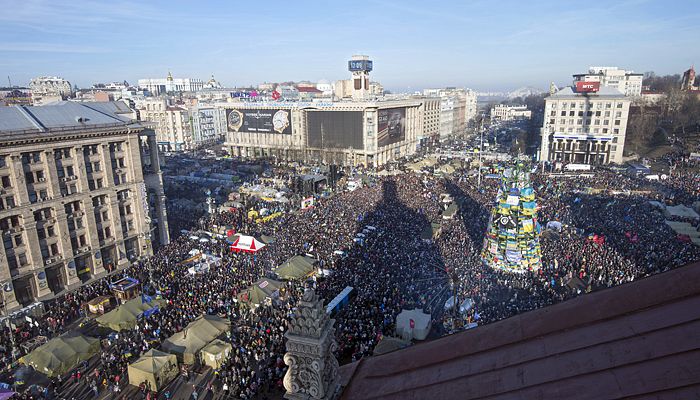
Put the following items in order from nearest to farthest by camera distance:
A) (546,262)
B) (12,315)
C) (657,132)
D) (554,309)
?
(554,309), (12,315), (546,262), (657,132)

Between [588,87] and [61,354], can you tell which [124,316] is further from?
[588,87]

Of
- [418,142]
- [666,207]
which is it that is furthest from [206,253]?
[418,142]

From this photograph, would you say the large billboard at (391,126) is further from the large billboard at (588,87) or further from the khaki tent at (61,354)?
the khaki tent at (61,354)

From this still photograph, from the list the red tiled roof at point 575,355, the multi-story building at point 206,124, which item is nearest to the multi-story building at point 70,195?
the red tiled roof at point 575,355

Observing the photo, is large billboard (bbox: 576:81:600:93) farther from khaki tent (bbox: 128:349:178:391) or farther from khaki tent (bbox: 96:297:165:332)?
khaki tent (bbox: 128:349:178:391)

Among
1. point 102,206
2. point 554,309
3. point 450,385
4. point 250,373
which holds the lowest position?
point 250,373

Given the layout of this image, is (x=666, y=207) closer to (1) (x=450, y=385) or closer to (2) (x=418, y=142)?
(1) (x=450, y=385)

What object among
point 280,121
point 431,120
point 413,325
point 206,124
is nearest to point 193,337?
point 413,325
